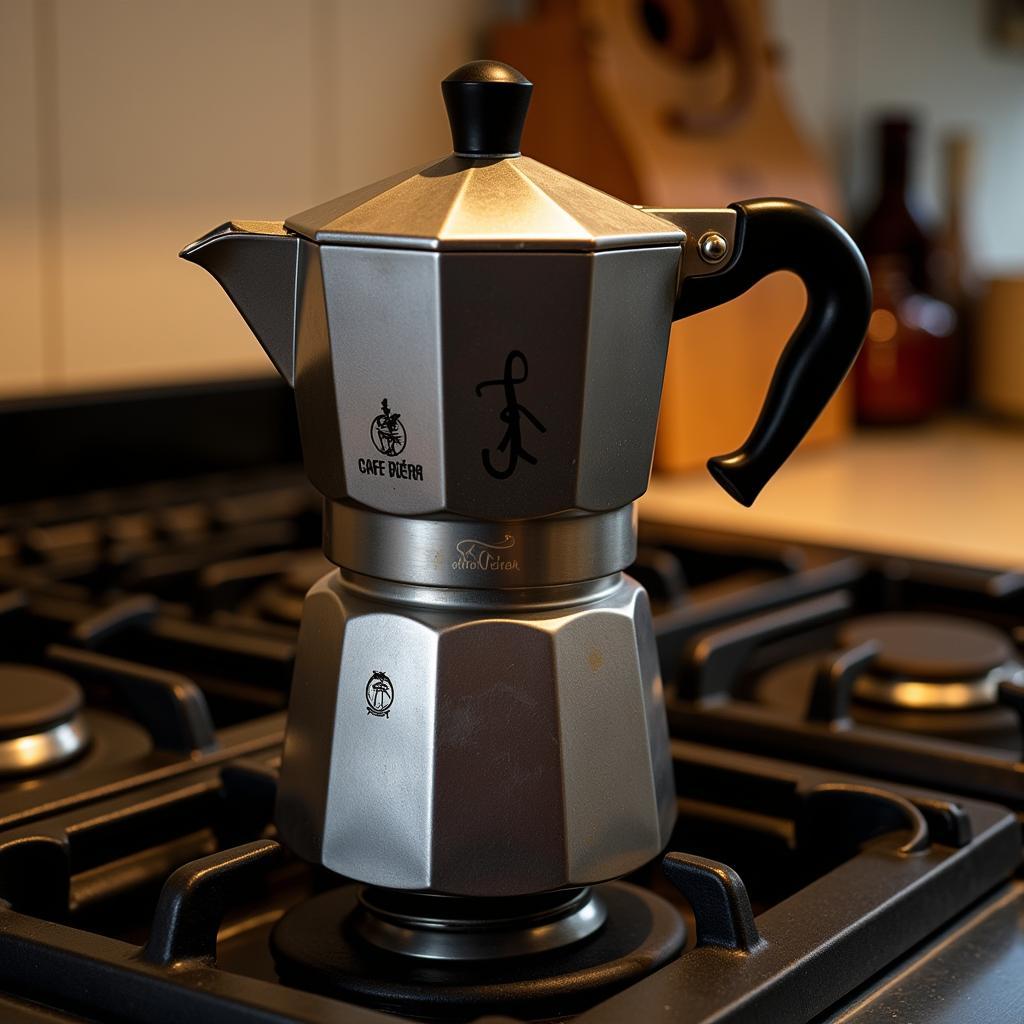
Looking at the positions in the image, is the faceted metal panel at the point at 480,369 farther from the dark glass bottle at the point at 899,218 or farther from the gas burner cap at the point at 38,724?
the dark glass bottle at the point at 899,218

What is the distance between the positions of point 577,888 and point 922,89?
1.51m

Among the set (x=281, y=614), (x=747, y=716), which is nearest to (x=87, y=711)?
(x=281, y=614)

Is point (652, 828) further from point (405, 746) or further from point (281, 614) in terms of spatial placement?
point (281, 614)

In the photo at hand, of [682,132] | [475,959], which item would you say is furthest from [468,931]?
[682,132]

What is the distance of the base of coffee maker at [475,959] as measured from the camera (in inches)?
17.7

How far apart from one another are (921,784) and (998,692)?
51mm

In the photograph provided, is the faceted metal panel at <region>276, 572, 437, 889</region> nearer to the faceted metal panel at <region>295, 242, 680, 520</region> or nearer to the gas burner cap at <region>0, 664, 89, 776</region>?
the faceted metal panel at <region>295, 242, 680, 520</region>

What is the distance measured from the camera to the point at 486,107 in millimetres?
441

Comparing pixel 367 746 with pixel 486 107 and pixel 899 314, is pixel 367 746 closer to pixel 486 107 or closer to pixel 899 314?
pixel 486 107

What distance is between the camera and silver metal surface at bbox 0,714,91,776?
60 centimetres

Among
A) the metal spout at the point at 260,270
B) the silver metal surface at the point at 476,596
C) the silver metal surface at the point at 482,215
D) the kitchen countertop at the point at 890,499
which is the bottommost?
the kitchen countertop at the point at 890,499

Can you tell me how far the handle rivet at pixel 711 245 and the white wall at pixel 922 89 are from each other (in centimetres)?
118

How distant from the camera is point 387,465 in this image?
0.43 m

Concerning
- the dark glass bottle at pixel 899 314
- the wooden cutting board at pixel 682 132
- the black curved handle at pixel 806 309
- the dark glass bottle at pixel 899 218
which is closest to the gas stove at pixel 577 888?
the black curved handle at pixel 806 309
